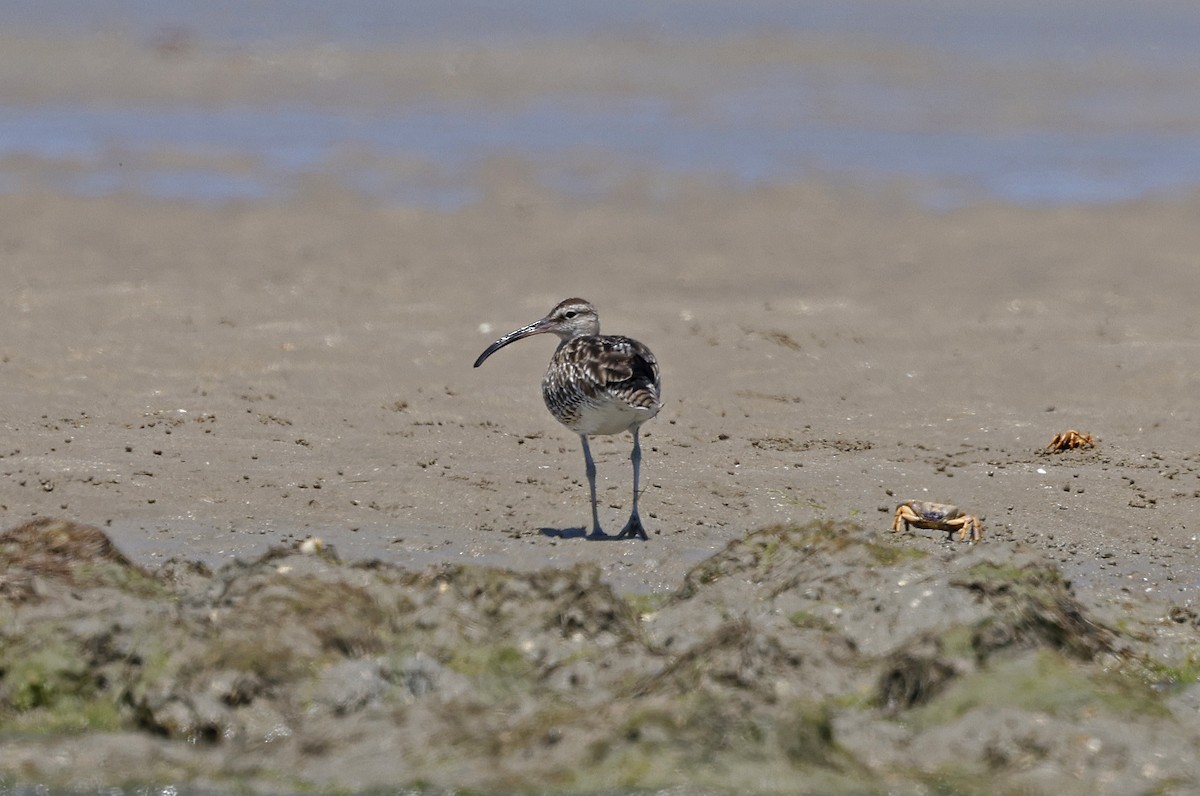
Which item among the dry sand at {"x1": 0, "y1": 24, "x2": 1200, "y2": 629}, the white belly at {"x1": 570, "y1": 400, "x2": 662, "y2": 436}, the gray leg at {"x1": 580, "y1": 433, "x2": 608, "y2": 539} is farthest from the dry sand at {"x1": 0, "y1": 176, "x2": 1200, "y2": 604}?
the white belly at {"x1": 570, "y1": 400, "x2": 662, "y2": 436}

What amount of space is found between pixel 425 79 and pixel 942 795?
72.1ft

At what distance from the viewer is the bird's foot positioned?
28.3ft

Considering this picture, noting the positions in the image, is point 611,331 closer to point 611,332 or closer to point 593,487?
point 611,332

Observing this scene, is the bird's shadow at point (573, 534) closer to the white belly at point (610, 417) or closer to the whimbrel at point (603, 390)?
the whimbrel at point (603, 390)

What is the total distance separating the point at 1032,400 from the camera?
1131cm

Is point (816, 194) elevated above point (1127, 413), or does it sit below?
above

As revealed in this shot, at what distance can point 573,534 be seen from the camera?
8.80m

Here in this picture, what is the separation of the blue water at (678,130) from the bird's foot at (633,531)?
861 cm

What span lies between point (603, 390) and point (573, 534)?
69 cm

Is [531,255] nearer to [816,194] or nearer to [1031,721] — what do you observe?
[816,194]

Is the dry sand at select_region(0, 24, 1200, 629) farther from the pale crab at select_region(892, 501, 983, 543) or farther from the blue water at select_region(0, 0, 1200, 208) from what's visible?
the blue water at select_region(0, 0, 1200, 208)

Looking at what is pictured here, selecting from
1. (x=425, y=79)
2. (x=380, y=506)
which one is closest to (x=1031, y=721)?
(x=380, y=506)

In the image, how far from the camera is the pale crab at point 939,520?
28.2 feet

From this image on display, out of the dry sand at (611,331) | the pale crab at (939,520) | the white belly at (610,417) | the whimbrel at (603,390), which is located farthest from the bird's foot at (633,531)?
the pale crab at (939,520)
